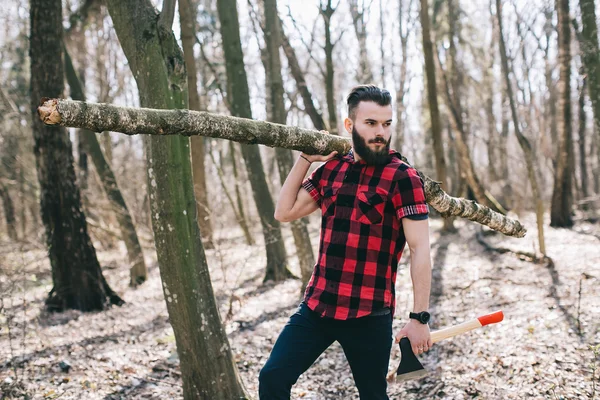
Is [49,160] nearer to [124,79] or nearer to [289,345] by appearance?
[289,345]

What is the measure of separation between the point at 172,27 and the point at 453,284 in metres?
6.74

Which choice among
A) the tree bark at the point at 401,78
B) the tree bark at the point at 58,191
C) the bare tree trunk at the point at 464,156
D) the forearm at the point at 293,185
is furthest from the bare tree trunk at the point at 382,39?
the forearm at the point at 293,185

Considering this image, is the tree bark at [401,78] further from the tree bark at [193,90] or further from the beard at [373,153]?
the beard at [373,153]

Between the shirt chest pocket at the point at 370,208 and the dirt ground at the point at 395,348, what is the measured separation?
105 inches

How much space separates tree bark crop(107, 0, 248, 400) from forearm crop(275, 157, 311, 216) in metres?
1.16

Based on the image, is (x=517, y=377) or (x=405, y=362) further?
(x=517, y=377)

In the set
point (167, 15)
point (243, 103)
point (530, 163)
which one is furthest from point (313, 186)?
point (530, 163)

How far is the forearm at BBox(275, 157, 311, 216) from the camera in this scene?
3100 mm

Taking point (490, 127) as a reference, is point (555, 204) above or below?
below

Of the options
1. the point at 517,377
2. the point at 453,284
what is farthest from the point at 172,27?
the point at 453,284

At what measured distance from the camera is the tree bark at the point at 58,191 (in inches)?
307

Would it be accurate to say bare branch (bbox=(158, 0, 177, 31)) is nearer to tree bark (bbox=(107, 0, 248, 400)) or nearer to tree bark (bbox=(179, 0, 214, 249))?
tree bark (bbox=(107, 0, 248, 400))

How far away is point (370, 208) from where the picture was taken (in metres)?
2.74

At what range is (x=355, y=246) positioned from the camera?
276 centimetres
